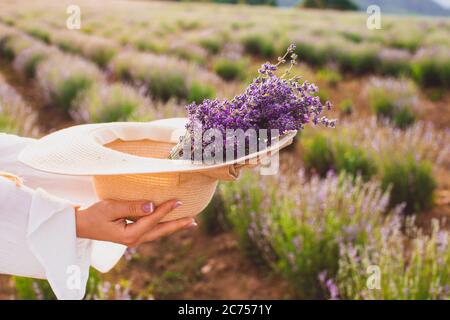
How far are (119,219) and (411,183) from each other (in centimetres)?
281

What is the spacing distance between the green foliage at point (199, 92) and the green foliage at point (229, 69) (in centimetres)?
213

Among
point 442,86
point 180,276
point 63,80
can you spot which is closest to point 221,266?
point 180,276

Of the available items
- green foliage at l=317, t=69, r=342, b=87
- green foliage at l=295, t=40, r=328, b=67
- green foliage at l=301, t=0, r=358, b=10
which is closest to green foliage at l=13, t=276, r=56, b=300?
green foliage at l=317, t=69, r=342, b=87

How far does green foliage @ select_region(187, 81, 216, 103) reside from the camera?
19.2 feet

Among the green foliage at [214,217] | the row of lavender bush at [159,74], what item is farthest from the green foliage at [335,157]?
the row of lavender bush at [159,74]

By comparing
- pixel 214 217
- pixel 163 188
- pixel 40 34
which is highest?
pixel 163 188

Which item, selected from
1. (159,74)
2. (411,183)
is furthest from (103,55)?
(411,183)

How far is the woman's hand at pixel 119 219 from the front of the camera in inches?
50.7

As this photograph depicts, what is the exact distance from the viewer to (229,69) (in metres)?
8.11

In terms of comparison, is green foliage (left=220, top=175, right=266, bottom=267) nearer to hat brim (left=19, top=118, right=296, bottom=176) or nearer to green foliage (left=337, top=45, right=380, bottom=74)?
hat brim (left=19, top=118, right=296, bottom=176)

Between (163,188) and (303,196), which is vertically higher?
(163,188)

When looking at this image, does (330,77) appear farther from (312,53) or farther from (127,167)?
(127,167)

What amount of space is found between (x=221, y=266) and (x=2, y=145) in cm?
190

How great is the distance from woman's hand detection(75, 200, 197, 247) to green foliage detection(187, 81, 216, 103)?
15.0ft
